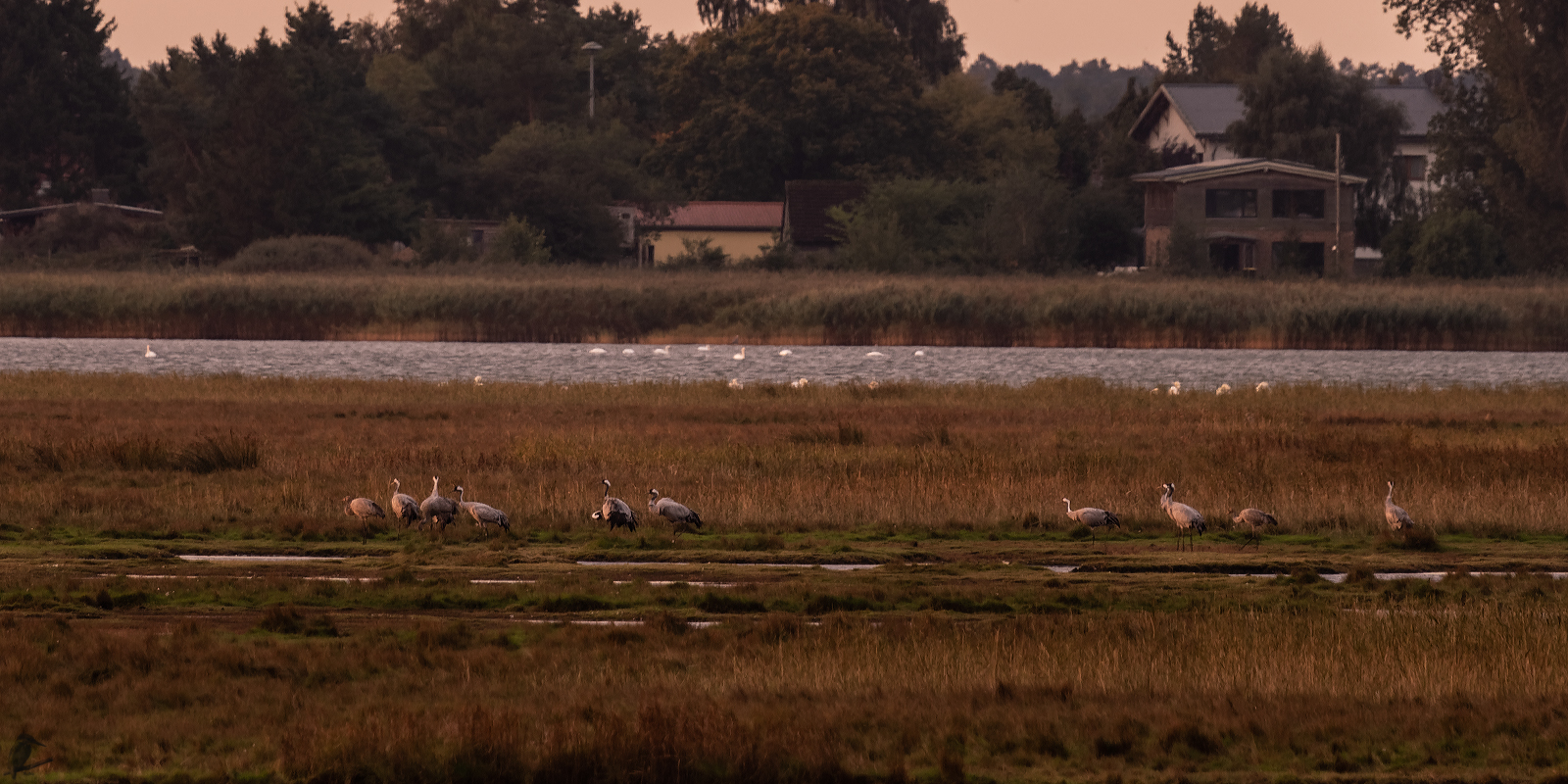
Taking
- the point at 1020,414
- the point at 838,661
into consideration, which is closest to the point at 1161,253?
the point at 1020,414

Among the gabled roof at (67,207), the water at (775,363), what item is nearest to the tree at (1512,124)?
the water at (775,363)

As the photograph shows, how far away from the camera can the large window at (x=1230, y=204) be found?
98438 millimetres

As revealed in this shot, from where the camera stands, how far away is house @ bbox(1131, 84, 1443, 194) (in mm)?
115125

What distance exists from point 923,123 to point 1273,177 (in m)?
24.3

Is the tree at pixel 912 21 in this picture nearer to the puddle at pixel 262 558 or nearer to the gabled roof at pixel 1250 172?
the gabled roof at pixel 1250 172

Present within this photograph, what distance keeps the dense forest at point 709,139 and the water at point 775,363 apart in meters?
19.4

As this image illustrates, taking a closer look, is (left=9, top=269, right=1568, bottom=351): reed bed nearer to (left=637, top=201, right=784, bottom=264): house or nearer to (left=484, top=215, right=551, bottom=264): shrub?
(left=484, top=215, right=551, bottom=264): shrub

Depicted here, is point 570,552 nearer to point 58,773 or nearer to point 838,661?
point 838,661

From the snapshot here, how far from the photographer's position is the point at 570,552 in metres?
21.1

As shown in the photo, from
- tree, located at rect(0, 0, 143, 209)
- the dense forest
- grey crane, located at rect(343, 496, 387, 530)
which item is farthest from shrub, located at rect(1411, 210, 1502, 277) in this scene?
grey crane, located at rect(343, 496, 387, 530)

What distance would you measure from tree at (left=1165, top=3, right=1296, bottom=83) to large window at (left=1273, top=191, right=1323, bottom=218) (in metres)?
46.1

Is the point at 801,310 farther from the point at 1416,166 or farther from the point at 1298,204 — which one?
the point at 1416,166

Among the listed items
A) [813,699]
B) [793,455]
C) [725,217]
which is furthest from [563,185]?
[813,699]

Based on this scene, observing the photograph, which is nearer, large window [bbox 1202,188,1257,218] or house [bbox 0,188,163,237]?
large window [bbox 1202,188,1257,218]
